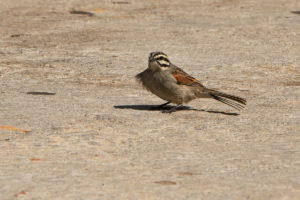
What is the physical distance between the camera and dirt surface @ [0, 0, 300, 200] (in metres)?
6.29

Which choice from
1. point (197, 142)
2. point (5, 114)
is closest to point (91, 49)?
point (5, 114)

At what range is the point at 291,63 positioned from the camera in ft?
44.4

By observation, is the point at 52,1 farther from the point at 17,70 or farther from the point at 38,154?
the point at 38,154

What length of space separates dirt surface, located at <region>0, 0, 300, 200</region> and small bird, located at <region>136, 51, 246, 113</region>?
9.9 inches

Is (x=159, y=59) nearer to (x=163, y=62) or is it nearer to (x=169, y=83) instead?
(x=163, y=62)

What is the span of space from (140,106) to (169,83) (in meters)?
0.72

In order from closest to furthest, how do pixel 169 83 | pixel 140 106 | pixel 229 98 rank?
1. pixel 169 83
2. pixel 229 98
3. pixel 140 106

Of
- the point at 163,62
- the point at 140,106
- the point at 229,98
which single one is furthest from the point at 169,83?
the point at 229,98

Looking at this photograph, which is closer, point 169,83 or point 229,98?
point 169,83

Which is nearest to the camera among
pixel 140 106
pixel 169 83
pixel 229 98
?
pixel 169 83

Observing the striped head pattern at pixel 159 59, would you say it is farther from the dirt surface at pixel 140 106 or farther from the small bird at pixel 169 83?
the dirt surface at pixel 140 106

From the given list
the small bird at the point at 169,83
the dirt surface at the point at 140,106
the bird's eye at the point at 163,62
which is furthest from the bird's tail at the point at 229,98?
the bird's eye at the point at 163,62

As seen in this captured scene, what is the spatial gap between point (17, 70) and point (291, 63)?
5.35 meters

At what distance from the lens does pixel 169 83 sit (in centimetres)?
959
